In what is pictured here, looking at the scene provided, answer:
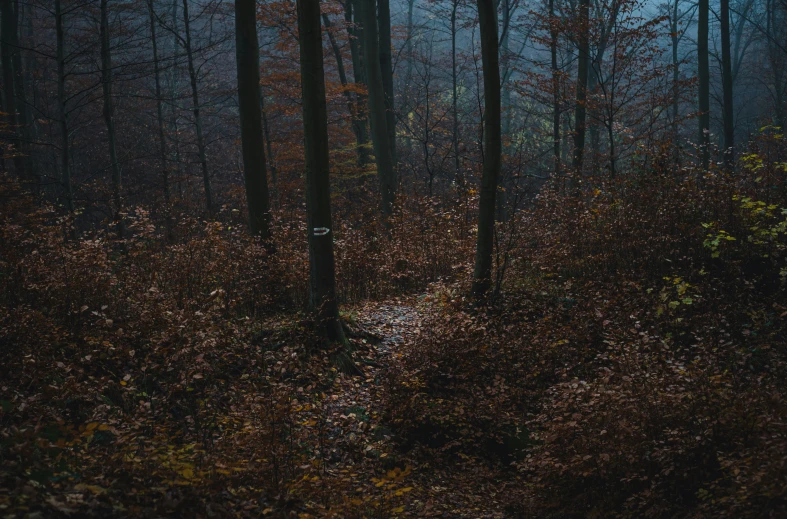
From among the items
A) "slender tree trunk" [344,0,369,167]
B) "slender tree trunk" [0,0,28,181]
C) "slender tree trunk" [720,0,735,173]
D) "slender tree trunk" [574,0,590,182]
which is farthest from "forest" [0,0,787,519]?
"slender tree trunk" [344,0,369,167]

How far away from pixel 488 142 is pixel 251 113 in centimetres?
368

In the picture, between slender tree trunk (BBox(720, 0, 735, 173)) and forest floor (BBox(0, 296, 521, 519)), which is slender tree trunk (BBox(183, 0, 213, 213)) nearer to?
forest floor (BBox(0, 296, 521, 519))

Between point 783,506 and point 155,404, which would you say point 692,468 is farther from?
point 155,404

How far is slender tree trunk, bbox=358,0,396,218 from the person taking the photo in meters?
12.7

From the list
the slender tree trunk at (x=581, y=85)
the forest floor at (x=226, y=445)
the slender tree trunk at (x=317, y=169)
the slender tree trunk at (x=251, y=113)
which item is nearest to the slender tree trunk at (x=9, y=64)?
the slender tree trunk at (x=251, y=113)

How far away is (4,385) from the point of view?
4180 mm

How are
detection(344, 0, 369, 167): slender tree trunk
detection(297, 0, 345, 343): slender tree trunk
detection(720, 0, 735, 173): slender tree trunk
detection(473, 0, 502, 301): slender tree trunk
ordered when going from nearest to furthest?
detection(297, 0, 345, 343): slender tree trunk
detection(473, 0, 502, 301): slender tree trunk
detection(720, 0, 735, 173): slender tree trunk
detection(344, 0, 369, 167): slender tree trunk

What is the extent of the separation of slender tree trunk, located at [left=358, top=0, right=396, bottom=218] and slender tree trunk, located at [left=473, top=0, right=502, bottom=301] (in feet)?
16.9

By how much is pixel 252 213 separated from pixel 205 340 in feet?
12.3

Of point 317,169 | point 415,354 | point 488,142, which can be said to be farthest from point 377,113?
point 415,354

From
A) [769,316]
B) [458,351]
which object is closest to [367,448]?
[458,351]

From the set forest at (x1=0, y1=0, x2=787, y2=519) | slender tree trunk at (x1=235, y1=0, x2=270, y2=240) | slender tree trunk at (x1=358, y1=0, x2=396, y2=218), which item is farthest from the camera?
slender tree trunk at (x1=358, y1=0, x2=396, y2=218)

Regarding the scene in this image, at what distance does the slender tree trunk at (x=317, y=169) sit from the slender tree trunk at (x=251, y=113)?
2.35m

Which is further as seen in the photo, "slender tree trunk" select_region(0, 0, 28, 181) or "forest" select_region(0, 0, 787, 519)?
"slender tree trunk" select_region(0, 0, 28, 181)
